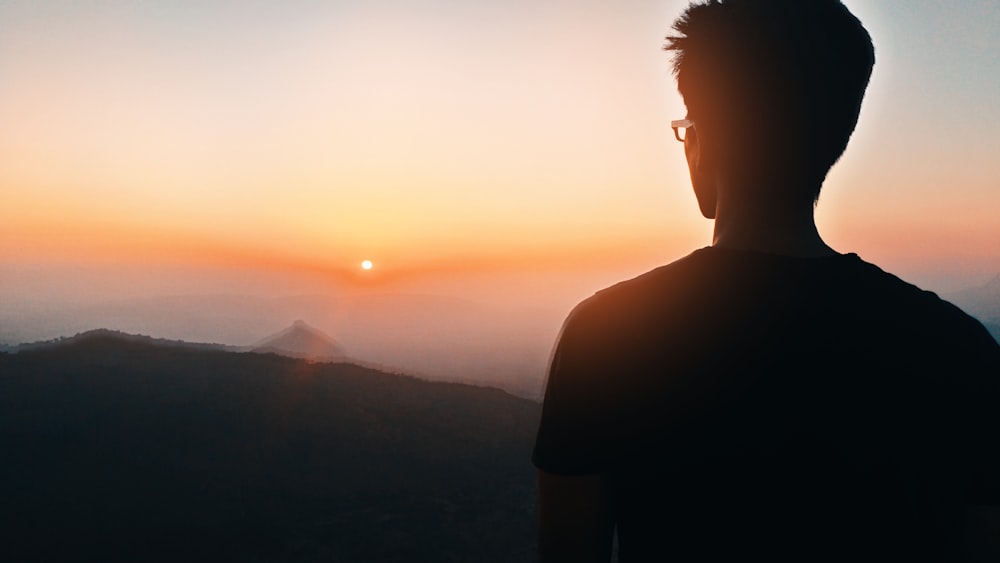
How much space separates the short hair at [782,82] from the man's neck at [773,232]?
2.1 inches

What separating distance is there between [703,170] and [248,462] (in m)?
15.2

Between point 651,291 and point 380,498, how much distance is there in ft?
43.9

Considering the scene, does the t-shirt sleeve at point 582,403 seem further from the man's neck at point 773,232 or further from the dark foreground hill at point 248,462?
the dark foreground hill at point 248,462

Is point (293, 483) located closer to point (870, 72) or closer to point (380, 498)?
point (380, 498)

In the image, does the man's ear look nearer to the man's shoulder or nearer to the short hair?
the short hair

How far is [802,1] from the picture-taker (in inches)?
53.4

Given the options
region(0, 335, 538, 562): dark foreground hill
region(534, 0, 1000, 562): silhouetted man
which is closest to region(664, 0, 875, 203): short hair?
region(534, 0, 1000, 562): silhouetted man

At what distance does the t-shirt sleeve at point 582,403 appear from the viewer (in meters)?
1.19

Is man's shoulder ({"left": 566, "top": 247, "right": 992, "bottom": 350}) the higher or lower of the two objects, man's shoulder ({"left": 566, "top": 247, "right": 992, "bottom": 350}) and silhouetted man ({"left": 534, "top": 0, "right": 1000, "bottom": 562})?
the higher

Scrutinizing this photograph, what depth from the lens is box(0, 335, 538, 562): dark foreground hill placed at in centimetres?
1099

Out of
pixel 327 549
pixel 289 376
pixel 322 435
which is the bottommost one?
pixel 327 549

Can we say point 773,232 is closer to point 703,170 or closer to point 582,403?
point 703,170

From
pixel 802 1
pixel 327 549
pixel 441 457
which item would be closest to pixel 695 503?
pixel 802 1

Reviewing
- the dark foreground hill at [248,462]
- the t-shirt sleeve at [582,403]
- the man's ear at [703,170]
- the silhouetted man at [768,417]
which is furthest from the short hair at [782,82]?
the dark foreground hill at [248,462]
